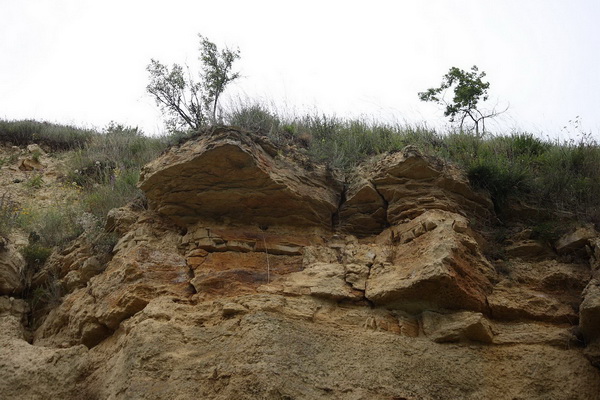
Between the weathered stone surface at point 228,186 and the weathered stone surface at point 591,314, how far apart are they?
9.59 feet

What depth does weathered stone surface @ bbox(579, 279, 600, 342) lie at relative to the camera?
502 cm

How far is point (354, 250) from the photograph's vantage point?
635cm

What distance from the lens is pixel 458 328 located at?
17.1 feet

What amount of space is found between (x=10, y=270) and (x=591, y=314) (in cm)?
612

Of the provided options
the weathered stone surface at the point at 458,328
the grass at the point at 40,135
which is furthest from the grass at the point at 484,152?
the grass at the point at 40,135

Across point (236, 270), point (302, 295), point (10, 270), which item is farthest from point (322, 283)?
point (10, 270)

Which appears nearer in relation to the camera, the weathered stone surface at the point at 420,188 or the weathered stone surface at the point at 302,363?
the weathered stone surface at the point at 302,363

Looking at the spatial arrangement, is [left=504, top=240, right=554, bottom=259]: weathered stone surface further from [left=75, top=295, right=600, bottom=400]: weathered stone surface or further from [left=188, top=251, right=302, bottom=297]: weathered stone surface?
[left=188, top=251, right=302, bottom=297]: weathered stone surface

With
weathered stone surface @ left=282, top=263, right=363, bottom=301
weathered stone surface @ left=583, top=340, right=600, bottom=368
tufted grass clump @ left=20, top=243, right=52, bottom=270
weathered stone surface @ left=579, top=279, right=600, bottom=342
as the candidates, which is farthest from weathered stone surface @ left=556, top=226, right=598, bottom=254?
tufted grass clump @ left=20, top=243, right=52, bottom=270

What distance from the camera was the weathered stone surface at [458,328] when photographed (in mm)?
5219

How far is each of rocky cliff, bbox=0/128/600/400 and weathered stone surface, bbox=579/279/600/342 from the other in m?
0.02

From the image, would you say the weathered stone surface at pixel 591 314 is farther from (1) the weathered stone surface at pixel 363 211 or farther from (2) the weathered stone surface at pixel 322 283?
(1) the weathered stone surface at pixel 363 211

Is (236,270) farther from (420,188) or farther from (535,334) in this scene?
(535,334)

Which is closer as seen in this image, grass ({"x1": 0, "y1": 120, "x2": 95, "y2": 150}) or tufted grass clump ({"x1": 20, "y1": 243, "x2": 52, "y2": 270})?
tufted grass clump ({"x1": 20, "y1": 243, "x2": 52, "y2": 270})
